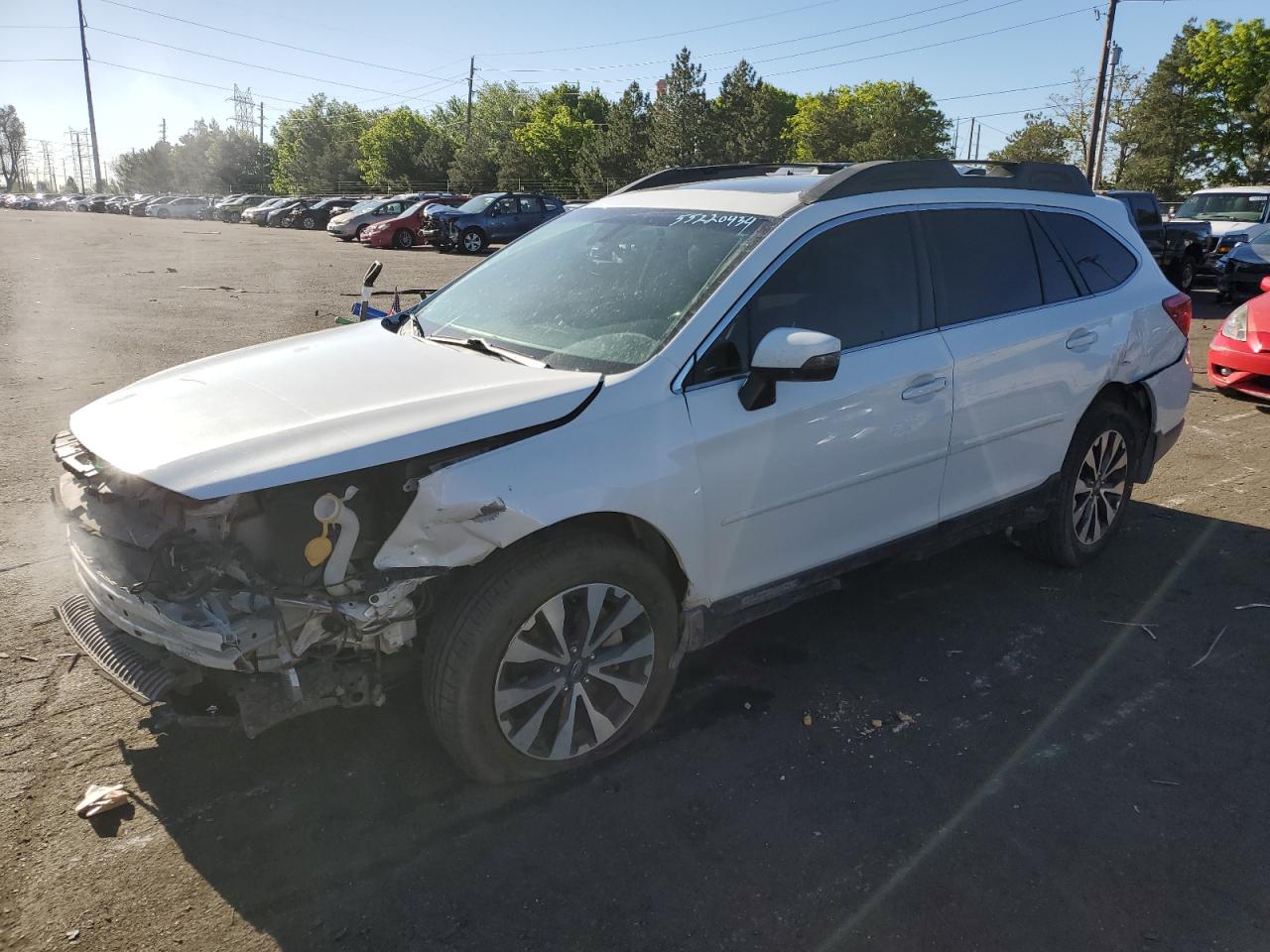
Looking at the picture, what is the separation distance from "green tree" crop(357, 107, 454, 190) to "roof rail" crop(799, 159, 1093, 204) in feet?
251

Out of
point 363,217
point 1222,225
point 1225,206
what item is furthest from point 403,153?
point 1222,225

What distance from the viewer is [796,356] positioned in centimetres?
293

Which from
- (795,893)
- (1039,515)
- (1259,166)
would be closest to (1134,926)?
(795,893)

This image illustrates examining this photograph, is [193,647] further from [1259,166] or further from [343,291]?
[1259,166]

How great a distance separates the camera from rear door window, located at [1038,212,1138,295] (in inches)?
175

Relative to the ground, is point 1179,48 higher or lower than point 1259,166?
higher

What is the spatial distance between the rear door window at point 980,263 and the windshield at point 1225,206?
18.3m

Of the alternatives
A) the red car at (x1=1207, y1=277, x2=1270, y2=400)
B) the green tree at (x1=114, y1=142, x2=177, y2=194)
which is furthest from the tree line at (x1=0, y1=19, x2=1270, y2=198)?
the red car at (x1=1207, y1=277, x2=1270, y2=400)

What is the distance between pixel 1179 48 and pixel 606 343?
2469 inches

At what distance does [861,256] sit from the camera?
358cm

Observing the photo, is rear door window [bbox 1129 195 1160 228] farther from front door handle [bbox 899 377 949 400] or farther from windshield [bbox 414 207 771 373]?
windshield [bbox 414 207 771 373]

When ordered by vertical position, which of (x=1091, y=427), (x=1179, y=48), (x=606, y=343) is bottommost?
(x=1091, y=427)

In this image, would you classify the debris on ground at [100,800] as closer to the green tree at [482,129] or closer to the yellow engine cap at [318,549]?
the yellow engine cap at [318,549]

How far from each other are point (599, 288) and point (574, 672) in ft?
4.90
